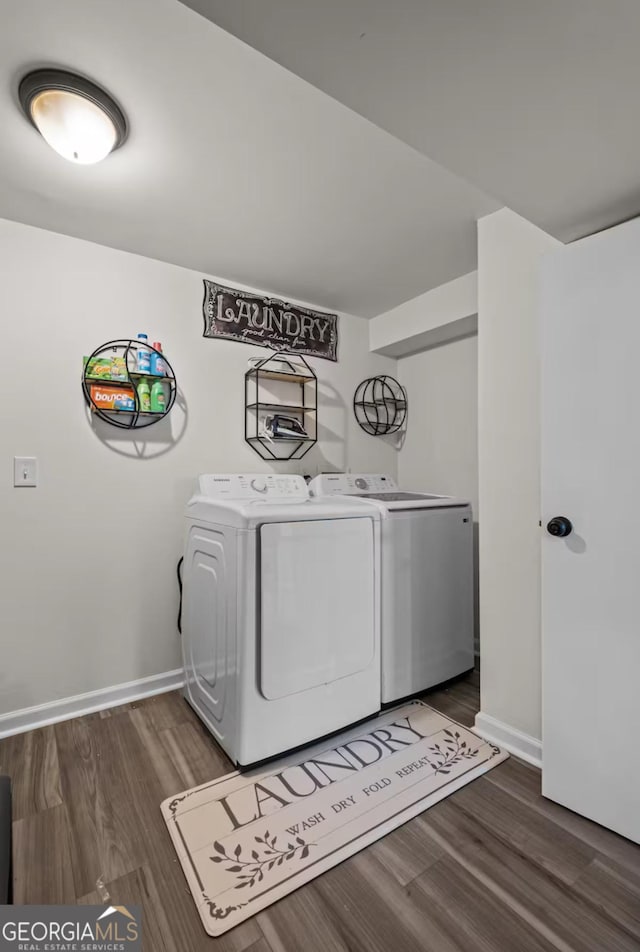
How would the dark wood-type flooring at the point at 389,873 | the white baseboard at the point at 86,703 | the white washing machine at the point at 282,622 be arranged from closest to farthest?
the dark wood-type flooring at the point at 389,873 < the white washing machine at the point at 282,622 < the white baseboard at the point at 86,703

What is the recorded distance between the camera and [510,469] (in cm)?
177

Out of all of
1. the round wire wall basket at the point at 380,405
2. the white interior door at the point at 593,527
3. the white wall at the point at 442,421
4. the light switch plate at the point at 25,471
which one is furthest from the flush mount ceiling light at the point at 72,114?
the white wall at the point at 442,421

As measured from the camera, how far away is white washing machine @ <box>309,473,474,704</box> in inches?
78.1

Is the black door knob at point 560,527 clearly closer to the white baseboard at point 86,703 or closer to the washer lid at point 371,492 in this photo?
the washer lid at point 371,492

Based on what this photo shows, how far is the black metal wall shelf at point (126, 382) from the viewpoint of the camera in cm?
209

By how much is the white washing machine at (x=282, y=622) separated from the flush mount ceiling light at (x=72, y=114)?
4.29ft

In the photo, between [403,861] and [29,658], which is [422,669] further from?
[29,658]

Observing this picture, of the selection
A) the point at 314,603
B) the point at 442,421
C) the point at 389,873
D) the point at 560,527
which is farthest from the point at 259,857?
the point at 442,421

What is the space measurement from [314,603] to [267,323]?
1.78m

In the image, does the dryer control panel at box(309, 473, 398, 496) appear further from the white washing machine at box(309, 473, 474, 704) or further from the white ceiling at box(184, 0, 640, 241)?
the white ceiling at box(184, 0, 640, 241)

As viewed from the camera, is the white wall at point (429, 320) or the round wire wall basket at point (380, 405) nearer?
the white wall at point (429, 320)

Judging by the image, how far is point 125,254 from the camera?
2217mm

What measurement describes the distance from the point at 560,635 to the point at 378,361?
7.50ft

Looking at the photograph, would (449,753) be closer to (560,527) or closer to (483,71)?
(560,527)
